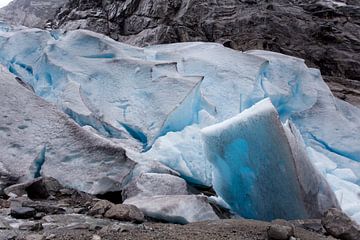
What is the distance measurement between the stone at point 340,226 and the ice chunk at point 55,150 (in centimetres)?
172

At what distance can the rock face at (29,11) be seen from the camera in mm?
21961

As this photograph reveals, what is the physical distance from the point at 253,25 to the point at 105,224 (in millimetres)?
10860

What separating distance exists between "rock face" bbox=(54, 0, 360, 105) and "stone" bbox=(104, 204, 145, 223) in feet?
30.7

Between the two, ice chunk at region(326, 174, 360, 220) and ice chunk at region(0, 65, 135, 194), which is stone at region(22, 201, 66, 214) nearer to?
ice chunk at region(0, 65, 135, 194)

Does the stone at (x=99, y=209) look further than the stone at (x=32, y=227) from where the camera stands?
Yes

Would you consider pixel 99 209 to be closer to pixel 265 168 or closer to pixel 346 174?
pixel 265 168

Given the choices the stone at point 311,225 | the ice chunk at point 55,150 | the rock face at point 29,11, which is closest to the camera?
the stone at point 311,225

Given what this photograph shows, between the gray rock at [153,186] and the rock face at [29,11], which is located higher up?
the gray rock at [153,186]

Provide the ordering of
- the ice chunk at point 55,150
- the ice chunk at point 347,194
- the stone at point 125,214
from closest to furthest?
the stone at point 125,214
the ice chunk at point 55,150
the ice chunk at point 347,194

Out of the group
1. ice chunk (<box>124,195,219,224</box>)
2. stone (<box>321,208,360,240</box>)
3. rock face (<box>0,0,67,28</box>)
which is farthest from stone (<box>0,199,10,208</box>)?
rock face (<box>0,0,67,28</box>)

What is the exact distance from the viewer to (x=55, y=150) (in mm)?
4121

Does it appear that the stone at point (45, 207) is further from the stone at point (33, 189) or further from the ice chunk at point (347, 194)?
the ice chunk at point (347, 194)

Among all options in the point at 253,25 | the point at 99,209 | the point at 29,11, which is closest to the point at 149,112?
the point at 99,209

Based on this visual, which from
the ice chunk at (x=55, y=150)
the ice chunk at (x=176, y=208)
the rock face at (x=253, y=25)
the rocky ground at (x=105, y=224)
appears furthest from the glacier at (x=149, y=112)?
the rock face at (x=253, y=25)
